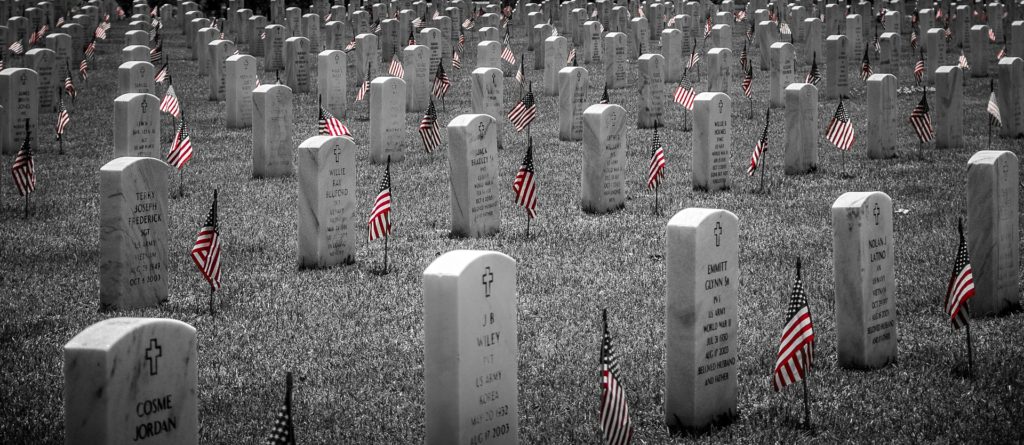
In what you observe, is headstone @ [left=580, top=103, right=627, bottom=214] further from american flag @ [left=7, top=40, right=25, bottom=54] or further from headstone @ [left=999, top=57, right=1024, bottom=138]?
american flag @ [left=7, top=40, right=25, bottom=54]

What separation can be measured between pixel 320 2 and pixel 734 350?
37.7m

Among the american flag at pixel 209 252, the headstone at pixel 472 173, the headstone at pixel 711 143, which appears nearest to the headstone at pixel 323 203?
the headstone at pixel 472 173

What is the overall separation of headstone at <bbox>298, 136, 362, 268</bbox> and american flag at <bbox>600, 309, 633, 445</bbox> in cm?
619

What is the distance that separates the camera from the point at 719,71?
2444 centimetres

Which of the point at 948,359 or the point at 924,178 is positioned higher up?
the point at 948,359

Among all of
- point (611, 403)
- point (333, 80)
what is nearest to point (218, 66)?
point (333, 80)

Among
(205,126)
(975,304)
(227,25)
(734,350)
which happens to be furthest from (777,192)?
(227,25)

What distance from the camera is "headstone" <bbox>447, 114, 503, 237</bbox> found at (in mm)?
13523

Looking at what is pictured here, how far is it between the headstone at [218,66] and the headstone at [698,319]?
20.4 meters

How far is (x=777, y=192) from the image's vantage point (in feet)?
53.1

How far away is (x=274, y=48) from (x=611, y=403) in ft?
86.7

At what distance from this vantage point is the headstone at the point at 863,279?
8602mm

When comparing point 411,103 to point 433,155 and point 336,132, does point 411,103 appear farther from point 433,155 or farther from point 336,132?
point 336,132

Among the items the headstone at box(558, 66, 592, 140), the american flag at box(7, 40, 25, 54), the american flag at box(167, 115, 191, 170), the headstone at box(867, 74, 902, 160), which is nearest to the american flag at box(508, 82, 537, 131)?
the headstone at box(558, 66, 592, 140)
